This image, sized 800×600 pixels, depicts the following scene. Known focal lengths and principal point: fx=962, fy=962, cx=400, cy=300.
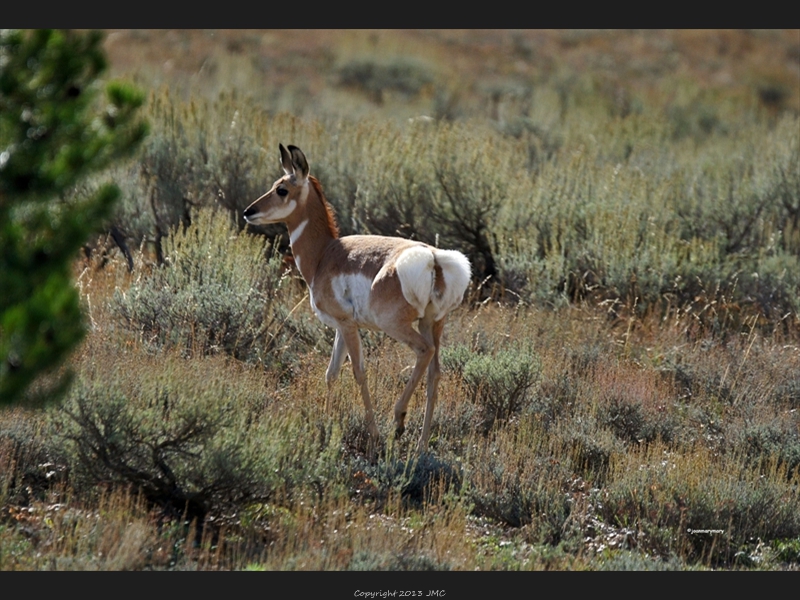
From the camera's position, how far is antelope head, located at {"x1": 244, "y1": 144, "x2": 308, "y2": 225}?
27.2 ft

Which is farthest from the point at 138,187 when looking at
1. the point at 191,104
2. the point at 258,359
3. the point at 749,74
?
the point at 749,74

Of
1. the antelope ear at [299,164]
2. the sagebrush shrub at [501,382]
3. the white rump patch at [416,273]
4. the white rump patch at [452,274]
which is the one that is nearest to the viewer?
the white rump patch at [416,273]

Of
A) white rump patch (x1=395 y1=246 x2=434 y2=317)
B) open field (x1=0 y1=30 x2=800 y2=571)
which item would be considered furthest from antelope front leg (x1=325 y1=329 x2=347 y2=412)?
white rump patch (x1=395 y1=246 x2=434 y2=317)

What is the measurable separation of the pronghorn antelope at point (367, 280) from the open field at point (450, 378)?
0.57 meters

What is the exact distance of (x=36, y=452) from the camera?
698 centimetres

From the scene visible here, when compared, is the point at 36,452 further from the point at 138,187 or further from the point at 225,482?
the point at 138,187

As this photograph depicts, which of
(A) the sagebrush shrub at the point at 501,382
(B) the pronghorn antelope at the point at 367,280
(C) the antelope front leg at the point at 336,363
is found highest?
(B) the pronghorn antelope at the point at 367,280

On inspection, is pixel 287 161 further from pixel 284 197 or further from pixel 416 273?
pixel 416 273

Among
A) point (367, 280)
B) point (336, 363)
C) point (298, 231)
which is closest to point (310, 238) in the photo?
point (298, 231)

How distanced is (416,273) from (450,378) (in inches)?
84.2

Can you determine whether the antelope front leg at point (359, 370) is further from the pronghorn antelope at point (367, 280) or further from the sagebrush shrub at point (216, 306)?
the sagebrush shrub at point (216, 306)

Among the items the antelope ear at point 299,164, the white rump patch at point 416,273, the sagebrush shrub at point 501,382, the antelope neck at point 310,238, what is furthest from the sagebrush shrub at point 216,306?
the white rump patch at point 416,273

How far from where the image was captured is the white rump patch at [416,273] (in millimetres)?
7176

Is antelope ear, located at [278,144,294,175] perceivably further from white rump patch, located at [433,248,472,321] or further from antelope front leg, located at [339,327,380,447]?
white rump patch, located at [433,248,472,321]
